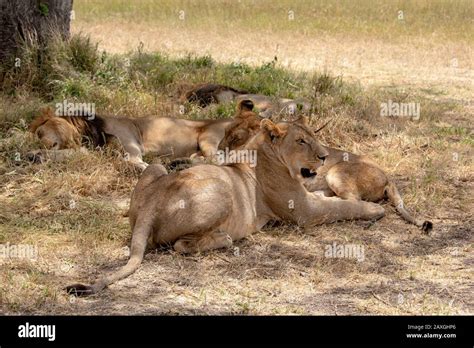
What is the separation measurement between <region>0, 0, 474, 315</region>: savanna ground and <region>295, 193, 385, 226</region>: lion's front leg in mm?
73

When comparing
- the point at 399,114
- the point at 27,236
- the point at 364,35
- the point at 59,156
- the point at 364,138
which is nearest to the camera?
the point at 27,236

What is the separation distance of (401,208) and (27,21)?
15.9 feet

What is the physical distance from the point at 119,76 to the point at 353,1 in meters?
10.2

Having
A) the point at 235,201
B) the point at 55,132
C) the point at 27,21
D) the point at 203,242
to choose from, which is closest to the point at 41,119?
the point at 55,132

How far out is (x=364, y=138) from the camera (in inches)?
366

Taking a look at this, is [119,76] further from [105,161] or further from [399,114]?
[399,114]

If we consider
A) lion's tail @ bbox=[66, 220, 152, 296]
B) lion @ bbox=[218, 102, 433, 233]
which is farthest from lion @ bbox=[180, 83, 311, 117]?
lion's tail @ bbox=[66, 220, 152, 296]

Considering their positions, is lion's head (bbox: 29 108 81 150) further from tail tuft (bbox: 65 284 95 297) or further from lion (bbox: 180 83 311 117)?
tail tuft (bbox: 65 284 95 297)

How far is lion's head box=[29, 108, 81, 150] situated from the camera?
838 centimetres

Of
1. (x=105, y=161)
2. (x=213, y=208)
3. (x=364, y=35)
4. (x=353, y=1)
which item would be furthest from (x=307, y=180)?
(x=353, y=1)

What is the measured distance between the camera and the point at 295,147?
23.1 ft

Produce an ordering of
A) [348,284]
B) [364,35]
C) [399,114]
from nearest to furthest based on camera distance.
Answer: [348,284] → [399,114] → [364,35]

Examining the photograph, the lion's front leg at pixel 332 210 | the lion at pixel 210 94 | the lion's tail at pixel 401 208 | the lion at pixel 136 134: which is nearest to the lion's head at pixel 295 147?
the lion's front leg at pixel 332 210

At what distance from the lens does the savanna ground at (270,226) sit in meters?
5.77
